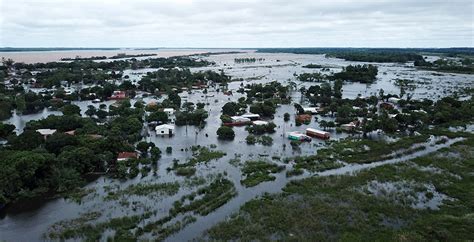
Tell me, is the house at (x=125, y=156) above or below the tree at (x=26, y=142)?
below

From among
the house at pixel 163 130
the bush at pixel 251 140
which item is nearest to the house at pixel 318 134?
the bush at pixel 251 140

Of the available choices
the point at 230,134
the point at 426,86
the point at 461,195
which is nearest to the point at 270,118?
the point at 230,134

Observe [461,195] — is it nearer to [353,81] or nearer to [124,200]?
[124,200]

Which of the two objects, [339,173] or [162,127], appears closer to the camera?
[339,173]

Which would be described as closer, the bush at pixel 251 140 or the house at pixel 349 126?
the bush at pixel 251 140

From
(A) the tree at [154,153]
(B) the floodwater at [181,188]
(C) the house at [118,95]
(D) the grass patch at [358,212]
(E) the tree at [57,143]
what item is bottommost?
(B) the floodwater at [181,188]

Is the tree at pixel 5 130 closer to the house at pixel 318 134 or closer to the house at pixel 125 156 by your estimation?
the house at pixel 125 156

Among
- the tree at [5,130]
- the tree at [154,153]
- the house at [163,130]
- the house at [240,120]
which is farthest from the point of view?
the house at [240,120]

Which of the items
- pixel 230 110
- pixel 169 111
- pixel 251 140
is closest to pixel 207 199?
pixel 251 140

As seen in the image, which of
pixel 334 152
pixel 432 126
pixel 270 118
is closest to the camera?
pixel 334 152

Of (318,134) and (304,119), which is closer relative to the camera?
(318,134)

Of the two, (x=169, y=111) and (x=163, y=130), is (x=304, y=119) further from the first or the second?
(x=169, y=111)
